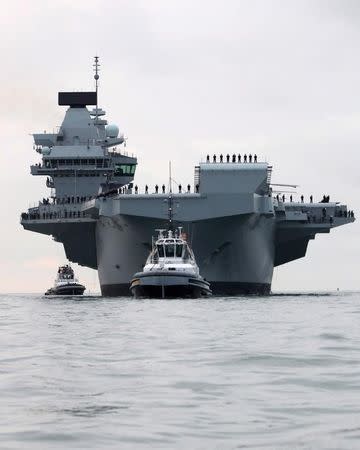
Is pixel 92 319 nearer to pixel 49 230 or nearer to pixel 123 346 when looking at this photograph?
pixel 123 346

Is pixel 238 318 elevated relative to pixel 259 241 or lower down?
lower down

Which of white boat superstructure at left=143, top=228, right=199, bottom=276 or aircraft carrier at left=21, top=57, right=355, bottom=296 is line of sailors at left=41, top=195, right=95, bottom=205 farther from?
white boat superstructure at left=143, top=228, right=199, bottom=276

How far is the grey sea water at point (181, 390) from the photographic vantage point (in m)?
12.9

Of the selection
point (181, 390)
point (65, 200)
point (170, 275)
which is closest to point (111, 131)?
point (65, 200)

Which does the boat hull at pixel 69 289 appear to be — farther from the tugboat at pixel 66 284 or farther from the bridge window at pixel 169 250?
the bridge window at pixel 169 250

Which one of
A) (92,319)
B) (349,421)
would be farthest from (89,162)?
(349,421)

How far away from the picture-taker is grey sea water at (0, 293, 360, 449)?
12938 millimetres

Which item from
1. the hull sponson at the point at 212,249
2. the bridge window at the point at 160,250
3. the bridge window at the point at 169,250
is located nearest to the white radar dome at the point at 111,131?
the hull sponson at the point at 212,249

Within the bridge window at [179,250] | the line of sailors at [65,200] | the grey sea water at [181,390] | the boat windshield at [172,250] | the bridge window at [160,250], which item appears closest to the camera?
the grey sea water at [181,390]

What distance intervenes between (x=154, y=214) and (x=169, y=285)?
1256 centimetres

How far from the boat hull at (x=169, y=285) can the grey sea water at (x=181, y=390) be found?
109 ft

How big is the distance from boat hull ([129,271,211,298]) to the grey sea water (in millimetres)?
33355

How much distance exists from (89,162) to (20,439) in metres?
95.4

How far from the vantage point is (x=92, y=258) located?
101 metres
